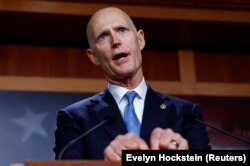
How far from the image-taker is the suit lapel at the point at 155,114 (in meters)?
1.57

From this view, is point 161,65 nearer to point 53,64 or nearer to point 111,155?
point 53,64

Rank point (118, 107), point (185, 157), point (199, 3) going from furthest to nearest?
point (199, 3), point (118, 107), point (185, 157)

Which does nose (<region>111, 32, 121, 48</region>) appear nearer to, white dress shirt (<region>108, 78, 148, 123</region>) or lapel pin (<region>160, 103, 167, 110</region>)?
white dress shirt (<region>108, 78, 148, 123</region>)

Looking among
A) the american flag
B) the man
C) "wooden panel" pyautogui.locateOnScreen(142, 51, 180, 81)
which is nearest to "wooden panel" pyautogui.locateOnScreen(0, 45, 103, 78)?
the american flag

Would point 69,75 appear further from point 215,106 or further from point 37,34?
point 215,106

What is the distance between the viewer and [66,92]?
114 inches

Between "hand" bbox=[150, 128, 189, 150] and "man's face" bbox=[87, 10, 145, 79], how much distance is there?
47 centimetres

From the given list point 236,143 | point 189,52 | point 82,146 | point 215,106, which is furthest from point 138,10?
point 82,146

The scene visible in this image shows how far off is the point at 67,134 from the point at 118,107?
0.64 feet

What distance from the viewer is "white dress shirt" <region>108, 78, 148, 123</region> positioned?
1.64 m

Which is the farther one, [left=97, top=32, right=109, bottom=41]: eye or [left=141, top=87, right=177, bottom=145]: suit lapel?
[left=97, top=32, right=109, bottom=41]: eye

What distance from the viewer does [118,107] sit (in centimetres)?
164

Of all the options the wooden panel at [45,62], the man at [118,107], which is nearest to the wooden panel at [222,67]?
the wooden panel at [45,62]

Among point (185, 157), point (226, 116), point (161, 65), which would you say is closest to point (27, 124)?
point (161, 65)
